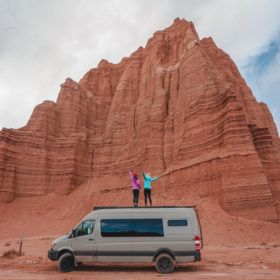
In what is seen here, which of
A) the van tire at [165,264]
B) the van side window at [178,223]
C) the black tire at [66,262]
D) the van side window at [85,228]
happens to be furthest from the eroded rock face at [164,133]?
the black tire at [66,262]

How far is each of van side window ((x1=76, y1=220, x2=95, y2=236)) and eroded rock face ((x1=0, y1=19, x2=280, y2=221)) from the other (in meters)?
26.4

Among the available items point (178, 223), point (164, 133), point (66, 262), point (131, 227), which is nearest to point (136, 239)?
point (131, 227)

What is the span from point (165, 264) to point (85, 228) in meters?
3.55

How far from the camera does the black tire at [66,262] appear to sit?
44.2 ft

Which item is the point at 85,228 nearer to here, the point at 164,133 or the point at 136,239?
the point at 136,239

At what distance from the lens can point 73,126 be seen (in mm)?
65688

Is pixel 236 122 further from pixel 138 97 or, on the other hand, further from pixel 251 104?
pixel 138 97

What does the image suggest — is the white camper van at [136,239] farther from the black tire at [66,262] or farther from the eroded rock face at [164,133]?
the eroded rock face at [164,133]

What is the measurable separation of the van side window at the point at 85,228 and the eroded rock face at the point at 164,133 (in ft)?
86.6

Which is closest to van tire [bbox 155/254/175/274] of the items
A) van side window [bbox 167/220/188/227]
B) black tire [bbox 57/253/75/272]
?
van side window [bbox 167/220/188/227]

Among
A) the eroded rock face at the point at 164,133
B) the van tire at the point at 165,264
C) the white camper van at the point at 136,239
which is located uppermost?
the eroded rock face at the point at 164,133

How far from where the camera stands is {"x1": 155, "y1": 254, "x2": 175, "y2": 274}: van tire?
13031mm

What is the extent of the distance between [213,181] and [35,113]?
3829cm

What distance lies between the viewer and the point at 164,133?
53.6 m
